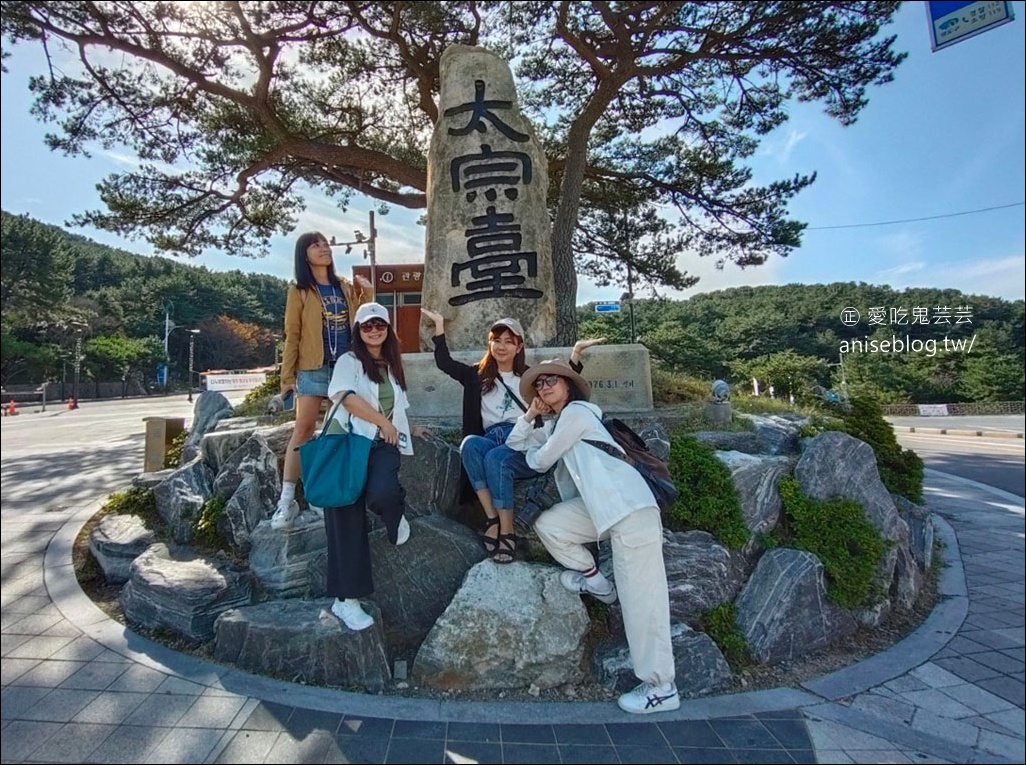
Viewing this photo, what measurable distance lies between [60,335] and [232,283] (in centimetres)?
4647

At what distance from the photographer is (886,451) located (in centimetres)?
508

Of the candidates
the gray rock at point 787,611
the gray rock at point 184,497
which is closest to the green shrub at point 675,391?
the gray rock at point 787,611

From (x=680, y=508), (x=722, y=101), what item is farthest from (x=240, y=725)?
(x=722, y=101)

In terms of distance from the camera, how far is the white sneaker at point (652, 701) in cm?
253

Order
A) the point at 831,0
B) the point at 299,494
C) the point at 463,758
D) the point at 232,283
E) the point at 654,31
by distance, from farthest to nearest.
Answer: the point at 232,283 → the point at 654,31 → the point at 831,0 → the point at 299,494 → the point at 463,758

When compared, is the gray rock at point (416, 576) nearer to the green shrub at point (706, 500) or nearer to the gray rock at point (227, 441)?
the green shrub at point (706, 500)

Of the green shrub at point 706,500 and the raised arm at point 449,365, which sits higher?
the raised arm at point 449,365

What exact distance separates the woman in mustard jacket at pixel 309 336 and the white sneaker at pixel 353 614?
0.91m

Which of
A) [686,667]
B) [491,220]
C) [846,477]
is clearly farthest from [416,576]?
[491,220]

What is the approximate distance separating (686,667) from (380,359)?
7.80ft

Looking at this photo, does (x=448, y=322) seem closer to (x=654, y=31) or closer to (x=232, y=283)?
(x=654, y=31)

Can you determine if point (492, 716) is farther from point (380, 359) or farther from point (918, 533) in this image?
point (918, 533)

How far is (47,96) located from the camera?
28.1ft

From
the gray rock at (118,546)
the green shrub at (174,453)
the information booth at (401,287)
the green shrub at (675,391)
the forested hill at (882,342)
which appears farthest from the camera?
the information booth at (401,287)
